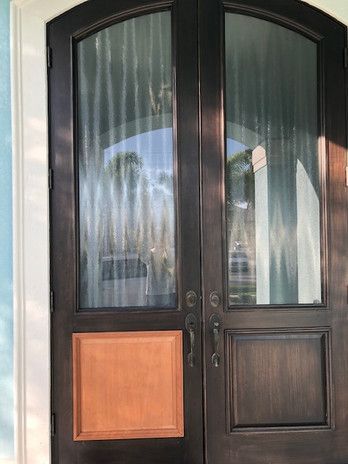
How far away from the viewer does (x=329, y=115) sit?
2.77 meters

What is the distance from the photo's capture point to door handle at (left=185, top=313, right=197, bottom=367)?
2680 millimetres

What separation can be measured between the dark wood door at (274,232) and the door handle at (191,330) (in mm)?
79

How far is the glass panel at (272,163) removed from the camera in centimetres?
276

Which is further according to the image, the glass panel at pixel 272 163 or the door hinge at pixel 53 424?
the glass panel at pixel 272 163

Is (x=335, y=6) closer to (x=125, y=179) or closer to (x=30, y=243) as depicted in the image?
(x=125, y=179)

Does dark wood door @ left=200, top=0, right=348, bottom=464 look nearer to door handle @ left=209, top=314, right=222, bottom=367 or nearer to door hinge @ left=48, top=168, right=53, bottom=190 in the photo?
door handle @ left=209, top=314, right=222, bottom=367

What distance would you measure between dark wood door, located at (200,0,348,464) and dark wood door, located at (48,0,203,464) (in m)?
0.12

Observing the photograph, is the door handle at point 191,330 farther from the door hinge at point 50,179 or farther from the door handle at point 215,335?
the door hinge at point 50,179

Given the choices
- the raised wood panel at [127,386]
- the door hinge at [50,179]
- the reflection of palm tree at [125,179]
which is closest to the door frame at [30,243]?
the door hinge at [50,179]

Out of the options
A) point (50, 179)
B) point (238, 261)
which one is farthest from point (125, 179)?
point (238, 261)

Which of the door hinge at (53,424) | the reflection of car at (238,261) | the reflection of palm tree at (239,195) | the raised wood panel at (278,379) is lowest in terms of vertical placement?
the door hinge at (53,424)

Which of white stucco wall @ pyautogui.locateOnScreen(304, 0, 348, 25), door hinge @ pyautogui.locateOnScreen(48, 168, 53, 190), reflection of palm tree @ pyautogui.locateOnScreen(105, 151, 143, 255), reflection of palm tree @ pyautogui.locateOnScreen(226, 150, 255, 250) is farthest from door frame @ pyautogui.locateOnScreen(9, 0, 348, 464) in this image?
white stucco wall @ pyautogui.locateOnScreen(304, 0, 348, 25)

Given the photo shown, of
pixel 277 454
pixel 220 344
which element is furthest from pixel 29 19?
pixel 277 454

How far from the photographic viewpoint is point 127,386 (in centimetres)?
268
